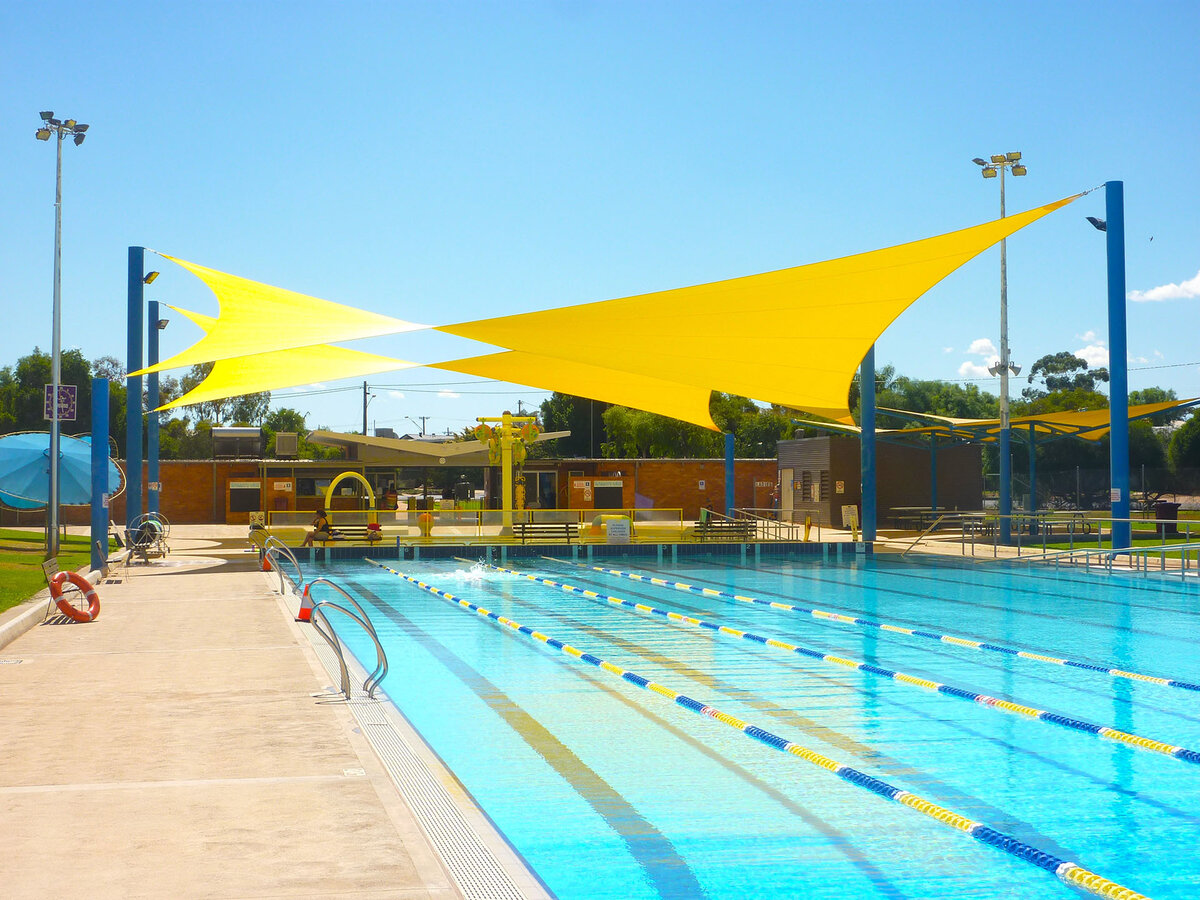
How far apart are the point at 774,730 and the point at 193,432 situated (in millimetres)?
80435

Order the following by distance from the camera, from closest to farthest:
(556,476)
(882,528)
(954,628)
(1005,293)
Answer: (954,628)
(1005,293)
(882,528)
(556,476)

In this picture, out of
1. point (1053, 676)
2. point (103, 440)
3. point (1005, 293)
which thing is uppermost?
point (1005, 293)

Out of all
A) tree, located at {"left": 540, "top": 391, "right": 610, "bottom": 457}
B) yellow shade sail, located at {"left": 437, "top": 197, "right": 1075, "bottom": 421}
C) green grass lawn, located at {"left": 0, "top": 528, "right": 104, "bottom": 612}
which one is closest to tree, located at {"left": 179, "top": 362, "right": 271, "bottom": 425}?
tree, located at {"left": 540, "top": 391, "right": 610, "bottom": 457}

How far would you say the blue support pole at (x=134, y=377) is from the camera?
1967 centimetres

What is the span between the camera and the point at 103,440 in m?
17.8

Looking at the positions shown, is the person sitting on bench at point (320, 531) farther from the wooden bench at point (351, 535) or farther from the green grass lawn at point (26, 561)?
the green grass lawn at point (26, 561)

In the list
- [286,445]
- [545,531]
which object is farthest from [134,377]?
[286,445]

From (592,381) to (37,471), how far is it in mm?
17223

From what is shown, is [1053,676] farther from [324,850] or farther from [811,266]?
[324,850]

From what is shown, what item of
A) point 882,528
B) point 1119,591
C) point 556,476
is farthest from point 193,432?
point 1119,591

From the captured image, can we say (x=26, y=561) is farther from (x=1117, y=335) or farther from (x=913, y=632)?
(x=1117, y=335)

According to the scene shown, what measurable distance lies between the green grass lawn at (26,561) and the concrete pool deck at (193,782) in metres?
4.07

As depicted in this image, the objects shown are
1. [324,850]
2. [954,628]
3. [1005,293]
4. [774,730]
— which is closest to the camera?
[324,850]

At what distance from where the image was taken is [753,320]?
37.8ft
